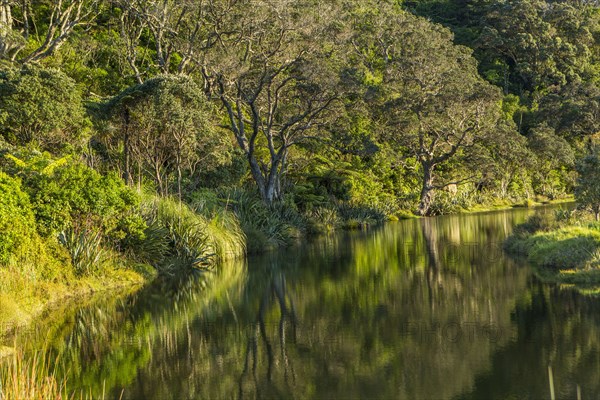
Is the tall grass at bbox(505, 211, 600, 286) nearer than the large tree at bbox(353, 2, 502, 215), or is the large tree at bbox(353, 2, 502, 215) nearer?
the tall grass at bbox(505, 211, 600, 286)

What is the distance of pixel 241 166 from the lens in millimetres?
38719

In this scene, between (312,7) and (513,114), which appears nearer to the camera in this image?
(312,7)

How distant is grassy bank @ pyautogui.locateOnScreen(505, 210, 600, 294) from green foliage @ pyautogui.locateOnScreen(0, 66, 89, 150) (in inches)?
655

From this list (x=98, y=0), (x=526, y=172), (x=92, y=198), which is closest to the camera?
(x=92, y=198)

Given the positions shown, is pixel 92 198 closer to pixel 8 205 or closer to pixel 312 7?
pixel 8 205

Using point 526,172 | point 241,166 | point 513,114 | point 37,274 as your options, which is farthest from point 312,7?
point 513,114

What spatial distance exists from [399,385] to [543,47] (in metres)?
82.7

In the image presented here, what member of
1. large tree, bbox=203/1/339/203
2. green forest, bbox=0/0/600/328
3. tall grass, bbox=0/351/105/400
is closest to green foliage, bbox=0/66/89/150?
green forest, bbox=0/0/600/328

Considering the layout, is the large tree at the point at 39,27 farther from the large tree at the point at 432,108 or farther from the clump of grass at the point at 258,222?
the large tree at the point at 432,108

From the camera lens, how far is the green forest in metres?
19.0

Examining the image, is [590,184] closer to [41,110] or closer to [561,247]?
[561,247]

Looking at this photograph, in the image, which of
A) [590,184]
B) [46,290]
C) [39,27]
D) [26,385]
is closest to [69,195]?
[46,290]

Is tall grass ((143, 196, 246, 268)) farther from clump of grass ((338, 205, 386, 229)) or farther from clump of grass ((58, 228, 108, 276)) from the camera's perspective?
clump of grass ((338, 205, 386, 229))

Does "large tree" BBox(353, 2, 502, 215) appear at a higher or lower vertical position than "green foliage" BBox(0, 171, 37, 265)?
higher
